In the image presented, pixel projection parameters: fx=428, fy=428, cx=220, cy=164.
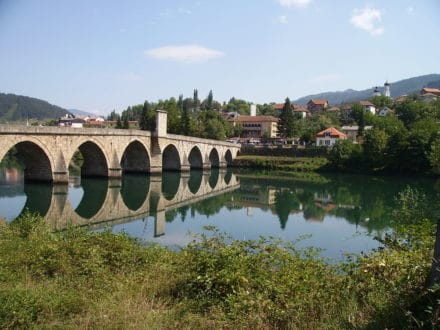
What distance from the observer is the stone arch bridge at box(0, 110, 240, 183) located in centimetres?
2733

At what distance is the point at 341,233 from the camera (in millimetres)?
18219

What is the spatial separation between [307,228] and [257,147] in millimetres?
42878

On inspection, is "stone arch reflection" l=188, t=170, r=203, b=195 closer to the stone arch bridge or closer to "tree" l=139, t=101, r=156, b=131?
the stone arch bridge

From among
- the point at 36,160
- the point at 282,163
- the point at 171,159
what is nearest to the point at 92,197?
the point at 36,160

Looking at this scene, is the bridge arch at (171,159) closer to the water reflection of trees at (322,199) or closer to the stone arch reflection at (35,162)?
the water reflection of trees at (322,199)

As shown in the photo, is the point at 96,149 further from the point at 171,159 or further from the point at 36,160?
the point at 171,159

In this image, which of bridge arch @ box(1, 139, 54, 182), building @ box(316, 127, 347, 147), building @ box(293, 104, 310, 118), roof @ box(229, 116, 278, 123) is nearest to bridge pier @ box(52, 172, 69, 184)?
bridge arch @ box(1, 139, 54, 182)

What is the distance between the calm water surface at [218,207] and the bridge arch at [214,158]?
1557 cm

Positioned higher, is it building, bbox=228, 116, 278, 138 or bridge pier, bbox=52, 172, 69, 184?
building, bbox=228, 116, 278, 138

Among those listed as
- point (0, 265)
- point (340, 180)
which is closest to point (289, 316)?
point (0, 265)

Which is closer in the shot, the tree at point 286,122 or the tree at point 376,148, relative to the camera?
the tree at point 376,148

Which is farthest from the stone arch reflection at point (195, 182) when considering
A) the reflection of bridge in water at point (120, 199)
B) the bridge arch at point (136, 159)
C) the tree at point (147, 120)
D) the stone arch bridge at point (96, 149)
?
the tree at point (147, 120)

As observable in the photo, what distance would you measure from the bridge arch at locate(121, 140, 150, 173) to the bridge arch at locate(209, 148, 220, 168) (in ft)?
53.2

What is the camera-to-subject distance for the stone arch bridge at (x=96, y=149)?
27.3 m
